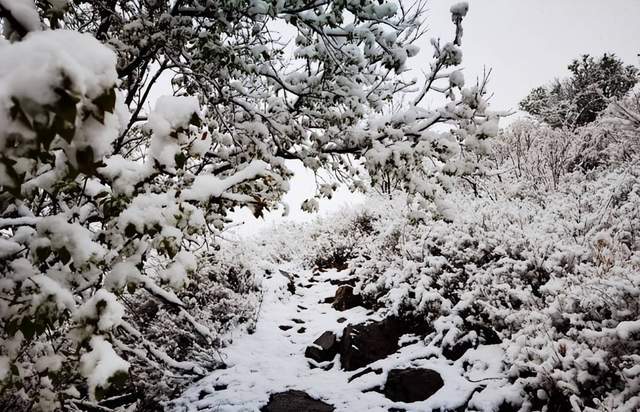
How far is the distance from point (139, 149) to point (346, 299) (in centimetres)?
430

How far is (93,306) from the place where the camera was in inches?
49.6

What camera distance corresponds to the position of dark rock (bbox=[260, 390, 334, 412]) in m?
3.96

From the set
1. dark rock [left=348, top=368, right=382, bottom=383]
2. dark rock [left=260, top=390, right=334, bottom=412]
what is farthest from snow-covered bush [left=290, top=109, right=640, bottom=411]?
dark rock [left=260, top=390, right=334, bottom=412]

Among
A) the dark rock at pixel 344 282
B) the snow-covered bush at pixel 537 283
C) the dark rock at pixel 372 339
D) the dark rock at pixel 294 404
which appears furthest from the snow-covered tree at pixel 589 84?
the dark rock at pixel 294 404

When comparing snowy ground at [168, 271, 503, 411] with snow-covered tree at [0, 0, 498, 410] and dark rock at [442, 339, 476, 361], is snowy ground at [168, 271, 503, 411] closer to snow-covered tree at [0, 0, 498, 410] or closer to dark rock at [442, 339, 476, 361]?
dark rock at [442, 339, 476, 361]

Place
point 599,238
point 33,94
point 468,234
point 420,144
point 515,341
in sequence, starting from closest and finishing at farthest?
1. point 33,94
2. point 420,144
3. point 515,341
4. point 599,238
5. point 468,234

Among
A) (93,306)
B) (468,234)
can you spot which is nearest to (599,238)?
(468,234)

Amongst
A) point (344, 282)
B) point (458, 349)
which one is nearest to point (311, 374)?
point (458, 349)

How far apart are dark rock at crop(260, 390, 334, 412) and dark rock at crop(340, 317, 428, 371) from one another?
90cm

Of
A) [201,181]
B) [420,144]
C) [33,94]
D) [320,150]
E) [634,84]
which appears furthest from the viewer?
[634,84]

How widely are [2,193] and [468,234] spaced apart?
5135 mm

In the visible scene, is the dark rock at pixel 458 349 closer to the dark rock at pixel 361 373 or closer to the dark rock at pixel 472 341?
the dark rock at pixel 472 341

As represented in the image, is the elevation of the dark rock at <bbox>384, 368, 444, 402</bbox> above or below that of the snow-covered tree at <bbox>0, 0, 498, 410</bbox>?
below

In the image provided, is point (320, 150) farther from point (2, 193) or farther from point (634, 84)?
point (634, 84)
